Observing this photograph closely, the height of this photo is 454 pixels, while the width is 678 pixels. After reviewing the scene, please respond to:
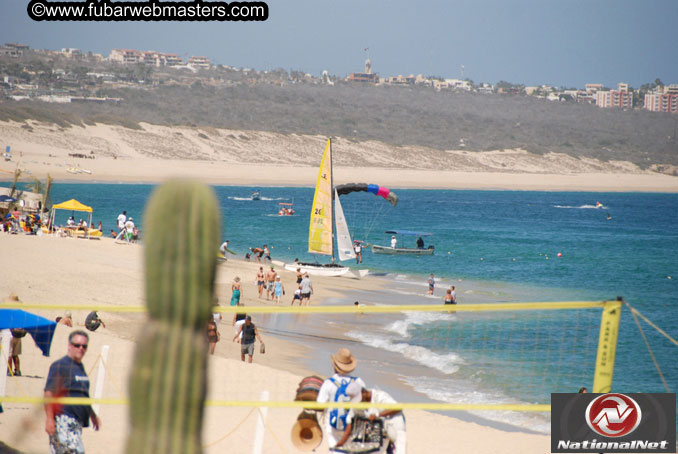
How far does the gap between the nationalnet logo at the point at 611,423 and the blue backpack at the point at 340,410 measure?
6.22ft

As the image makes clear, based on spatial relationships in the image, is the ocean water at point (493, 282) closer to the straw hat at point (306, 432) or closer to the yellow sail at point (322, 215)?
the yellow sail at point (322, 215)

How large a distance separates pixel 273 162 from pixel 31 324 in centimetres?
9353

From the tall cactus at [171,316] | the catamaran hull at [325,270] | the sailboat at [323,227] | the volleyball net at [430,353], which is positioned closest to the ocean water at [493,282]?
the volleyball net at [430,353]

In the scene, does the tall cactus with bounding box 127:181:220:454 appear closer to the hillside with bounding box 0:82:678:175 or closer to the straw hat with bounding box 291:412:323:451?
the straw hat with bounding box 291:412:323:451

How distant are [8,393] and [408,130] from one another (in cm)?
12872

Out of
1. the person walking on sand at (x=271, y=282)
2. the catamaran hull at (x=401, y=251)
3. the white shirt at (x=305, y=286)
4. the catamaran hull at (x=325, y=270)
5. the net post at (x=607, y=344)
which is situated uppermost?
the catamaran hull at (x=401, y=251)

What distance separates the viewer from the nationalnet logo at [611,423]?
6.88 m

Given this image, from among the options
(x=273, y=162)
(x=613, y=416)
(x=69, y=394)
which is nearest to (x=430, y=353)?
(x=613, y=416)

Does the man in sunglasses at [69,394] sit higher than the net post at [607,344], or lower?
lower

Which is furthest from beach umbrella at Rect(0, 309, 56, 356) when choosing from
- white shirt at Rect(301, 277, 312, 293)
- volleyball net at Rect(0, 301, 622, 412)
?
white shirt at Rect(301, 277, 312, 293)

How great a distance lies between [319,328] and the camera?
866 inches

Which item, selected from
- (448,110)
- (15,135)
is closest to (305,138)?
(15,135)

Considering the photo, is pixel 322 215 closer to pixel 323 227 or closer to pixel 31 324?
pixel 323 227

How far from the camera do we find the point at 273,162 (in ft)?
338
